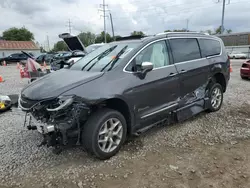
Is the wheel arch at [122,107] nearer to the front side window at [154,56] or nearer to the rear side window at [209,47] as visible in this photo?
the front side window at [154,56]

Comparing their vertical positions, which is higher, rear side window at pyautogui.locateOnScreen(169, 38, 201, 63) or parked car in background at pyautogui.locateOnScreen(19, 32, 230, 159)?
rear side window at pyautogui.locateOnScreen(169, 38, 201, 63)

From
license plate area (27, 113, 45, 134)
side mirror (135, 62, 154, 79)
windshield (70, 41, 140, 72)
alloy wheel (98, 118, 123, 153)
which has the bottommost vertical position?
alloy wheel (98, 118, 123, 153)

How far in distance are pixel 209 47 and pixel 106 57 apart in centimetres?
257

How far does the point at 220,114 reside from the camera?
508 centimetres

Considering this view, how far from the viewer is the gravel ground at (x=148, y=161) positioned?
273 cm

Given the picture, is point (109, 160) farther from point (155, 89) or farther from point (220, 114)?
point (220, 114)

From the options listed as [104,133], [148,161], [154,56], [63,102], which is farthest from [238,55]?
[63,102]

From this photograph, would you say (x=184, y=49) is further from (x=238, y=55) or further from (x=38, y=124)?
(x=238, y=55)

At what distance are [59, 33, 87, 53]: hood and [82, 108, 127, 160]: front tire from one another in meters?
9.13

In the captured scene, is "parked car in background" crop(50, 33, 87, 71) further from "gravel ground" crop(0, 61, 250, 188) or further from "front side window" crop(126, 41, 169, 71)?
"front side window" crop(126, 41, 169, 71)

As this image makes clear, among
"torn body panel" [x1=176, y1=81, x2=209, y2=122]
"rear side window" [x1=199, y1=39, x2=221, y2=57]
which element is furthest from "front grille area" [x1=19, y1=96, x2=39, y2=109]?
"rear side window" [x1=199, y1=39, x2=221, y2=57]

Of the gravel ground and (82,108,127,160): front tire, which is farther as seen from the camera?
(82,108,127,160): front tire

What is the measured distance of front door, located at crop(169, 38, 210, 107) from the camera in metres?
4.15

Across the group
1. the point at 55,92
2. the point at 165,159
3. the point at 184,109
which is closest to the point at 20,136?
the point at 55,92
